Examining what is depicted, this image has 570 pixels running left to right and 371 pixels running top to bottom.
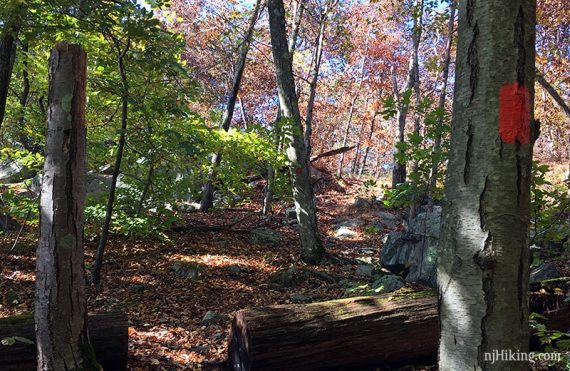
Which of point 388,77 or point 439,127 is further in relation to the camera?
point 388,77

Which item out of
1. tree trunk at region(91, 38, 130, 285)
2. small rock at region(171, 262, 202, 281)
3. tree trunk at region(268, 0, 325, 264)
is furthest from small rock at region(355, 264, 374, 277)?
tree trunk at region(91, 38, 130, 285)

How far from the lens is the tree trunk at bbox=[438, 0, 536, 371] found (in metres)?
1.47

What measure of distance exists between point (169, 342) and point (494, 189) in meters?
3.84

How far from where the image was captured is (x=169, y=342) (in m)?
4.33

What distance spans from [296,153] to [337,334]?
4.34 m

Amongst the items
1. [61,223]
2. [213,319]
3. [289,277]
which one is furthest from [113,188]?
[61,223]

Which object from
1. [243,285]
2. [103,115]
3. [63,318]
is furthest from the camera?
[103,115]

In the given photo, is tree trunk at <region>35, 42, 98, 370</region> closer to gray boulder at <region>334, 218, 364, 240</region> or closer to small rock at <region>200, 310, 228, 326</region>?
small rock at <region>200, 310, 228, 326</region>

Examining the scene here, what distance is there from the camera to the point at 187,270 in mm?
6574

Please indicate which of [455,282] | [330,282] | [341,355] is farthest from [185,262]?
[455,282]

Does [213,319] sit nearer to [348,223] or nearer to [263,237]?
[263,237]

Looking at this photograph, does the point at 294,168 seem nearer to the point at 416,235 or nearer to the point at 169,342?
the point at 416,235

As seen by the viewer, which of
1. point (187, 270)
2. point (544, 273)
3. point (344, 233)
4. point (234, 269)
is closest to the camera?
point (544, 273)

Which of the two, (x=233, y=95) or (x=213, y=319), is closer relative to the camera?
(x=213, y=319)
